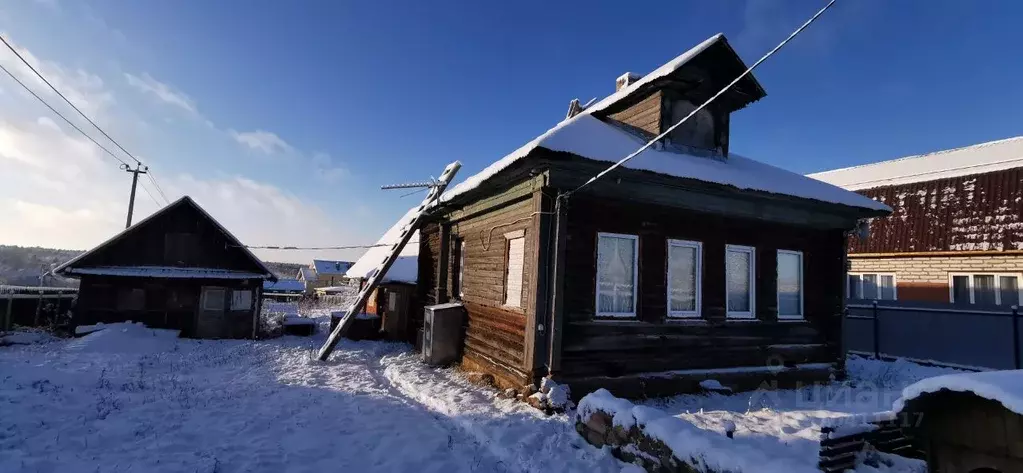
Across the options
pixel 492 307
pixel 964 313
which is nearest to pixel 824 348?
pixel 964 313

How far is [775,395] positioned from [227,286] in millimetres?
17363

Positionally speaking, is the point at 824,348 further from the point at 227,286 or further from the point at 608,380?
the point at 227,286

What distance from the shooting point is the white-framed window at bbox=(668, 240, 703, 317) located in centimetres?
944

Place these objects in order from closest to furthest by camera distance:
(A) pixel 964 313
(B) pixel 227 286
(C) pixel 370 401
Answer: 1. (C) pixel 370 401
2. (A) pixel 964 313
3. (B) pixel 227 286

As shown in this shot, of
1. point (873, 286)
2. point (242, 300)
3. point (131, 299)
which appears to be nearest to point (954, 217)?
point (873, 286)

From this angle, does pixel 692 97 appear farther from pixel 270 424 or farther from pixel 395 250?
pixel 270 424

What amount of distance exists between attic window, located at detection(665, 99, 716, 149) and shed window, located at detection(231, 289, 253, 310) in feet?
51.5

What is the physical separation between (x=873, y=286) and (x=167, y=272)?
84.0ft

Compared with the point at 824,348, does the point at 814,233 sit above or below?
above

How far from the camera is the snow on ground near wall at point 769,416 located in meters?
4.47

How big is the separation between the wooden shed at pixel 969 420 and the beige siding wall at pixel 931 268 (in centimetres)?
1772

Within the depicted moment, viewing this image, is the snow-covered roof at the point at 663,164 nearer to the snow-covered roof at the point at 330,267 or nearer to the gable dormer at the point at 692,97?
the gable dormer at the point at 692,97

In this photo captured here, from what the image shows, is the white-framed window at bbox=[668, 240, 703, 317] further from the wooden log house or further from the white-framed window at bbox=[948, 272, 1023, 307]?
the white-framed window at bbox=[948, 272, 1023, 307]

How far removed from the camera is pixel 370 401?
8250 mm
